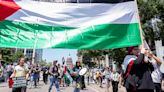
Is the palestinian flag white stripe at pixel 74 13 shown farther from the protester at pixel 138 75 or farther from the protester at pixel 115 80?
the protester at pixel 115 80

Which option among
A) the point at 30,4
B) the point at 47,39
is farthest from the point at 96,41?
the point at 30,4

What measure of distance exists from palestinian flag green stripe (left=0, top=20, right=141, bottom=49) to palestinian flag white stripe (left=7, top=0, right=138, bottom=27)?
0.08 metres

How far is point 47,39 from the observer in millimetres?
6188

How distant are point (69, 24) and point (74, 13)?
0.19m

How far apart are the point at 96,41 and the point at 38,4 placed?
109 centimetres

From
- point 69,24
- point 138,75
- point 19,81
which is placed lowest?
point 19,81

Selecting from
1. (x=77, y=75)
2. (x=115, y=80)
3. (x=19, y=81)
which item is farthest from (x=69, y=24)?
(x=115, y=80)

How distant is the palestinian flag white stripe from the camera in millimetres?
6254

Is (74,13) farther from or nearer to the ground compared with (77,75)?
farther from the ground

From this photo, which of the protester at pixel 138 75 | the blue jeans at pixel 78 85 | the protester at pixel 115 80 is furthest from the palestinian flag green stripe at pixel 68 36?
the protester at pixel 115 80

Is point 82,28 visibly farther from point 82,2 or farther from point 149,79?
point 149,79

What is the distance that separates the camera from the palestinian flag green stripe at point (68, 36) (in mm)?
6113

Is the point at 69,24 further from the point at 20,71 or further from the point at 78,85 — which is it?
the point at 78,85

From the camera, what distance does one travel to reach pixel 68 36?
627cm
